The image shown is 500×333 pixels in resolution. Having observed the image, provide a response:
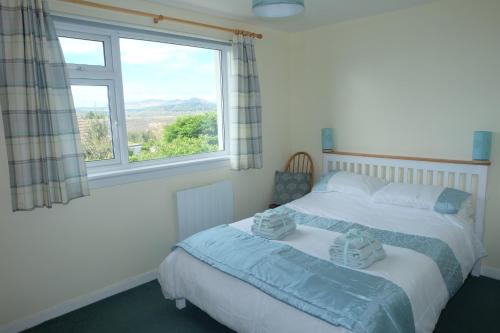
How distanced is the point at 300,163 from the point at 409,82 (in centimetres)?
162

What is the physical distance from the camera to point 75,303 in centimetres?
274

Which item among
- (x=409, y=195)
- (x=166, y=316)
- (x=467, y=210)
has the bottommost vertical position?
(x=166, y=316)

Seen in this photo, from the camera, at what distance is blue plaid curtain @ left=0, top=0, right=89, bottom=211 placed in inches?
86.4

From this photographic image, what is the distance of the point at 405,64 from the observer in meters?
3.39

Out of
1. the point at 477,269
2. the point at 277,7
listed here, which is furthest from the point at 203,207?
the point at 477,269

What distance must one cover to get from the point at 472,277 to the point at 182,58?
3450mm

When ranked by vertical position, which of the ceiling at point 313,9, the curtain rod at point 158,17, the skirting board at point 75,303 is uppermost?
the ceiling at point 313,9

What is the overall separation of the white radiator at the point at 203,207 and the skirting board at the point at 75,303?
1.71ft

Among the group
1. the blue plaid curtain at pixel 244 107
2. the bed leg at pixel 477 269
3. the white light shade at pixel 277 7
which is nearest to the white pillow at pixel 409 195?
the bed leg at pixel 477 269

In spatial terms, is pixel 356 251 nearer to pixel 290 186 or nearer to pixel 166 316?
pixel 166 316

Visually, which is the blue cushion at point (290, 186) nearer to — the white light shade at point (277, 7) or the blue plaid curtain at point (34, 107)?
the white light shade at point (277, 7)

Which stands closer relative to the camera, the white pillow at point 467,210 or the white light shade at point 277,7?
the white light shade at point 277,7

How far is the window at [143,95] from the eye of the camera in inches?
108

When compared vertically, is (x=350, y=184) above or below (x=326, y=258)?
above
